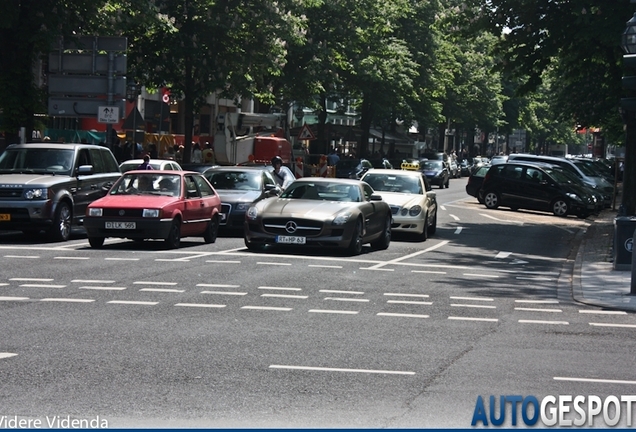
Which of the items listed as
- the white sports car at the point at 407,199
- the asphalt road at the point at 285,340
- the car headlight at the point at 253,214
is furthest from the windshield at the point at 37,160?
the white sports car at the point at 407,199

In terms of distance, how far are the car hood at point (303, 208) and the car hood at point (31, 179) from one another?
4.31 metres

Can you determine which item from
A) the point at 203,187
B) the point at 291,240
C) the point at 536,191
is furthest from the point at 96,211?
the point at 536,191

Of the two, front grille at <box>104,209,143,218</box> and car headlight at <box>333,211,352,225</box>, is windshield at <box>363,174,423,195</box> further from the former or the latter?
front grille at <box>104,209,143,218</box>

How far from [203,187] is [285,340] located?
41.4ft

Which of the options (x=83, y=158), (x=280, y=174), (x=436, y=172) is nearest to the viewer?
(x=83, y=158)

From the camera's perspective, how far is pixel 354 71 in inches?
2237

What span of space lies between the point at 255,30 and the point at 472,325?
30.2 metres

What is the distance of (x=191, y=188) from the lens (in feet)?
73.6

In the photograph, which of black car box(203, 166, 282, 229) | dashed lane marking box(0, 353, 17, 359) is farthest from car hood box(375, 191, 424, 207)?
dashed lane marking box(0, 353, 17, 359)

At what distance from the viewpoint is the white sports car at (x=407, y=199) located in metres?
25.4

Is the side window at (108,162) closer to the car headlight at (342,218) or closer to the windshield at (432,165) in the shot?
the car headlight at (342,218)

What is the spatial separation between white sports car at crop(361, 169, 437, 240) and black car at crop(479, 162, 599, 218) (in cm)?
1361

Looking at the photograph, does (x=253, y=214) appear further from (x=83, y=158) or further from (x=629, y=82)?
(x=629, y=82)

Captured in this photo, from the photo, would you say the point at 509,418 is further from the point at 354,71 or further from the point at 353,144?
the point at 353,144
